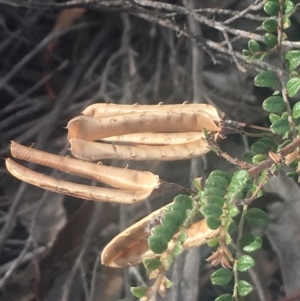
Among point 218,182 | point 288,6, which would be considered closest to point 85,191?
point 218,182

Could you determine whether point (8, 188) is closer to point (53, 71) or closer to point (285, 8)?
point (53, 71)

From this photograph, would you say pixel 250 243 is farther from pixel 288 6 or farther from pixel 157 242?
pixel 288 6

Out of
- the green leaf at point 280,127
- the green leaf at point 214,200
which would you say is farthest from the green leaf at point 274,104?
the green leaf at point 214,200

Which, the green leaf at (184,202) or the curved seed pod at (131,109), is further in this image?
the curved seed pod at (131,109)

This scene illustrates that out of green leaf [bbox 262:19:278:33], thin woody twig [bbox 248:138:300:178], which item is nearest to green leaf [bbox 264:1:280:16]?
green leaf [bbox 262:19:278:33]

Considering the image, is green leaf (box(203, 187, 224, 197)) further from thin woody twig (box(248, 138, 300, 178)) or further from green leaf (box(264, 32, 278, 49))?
green leaf (box(264, 32, 278, 49))

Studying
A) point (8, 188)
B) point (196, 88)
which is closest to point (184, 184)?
point (196, 88)

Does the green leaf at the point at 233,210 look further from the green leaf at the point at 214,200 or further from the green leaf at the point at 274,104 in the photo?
the green leaf at the point at 274,104
